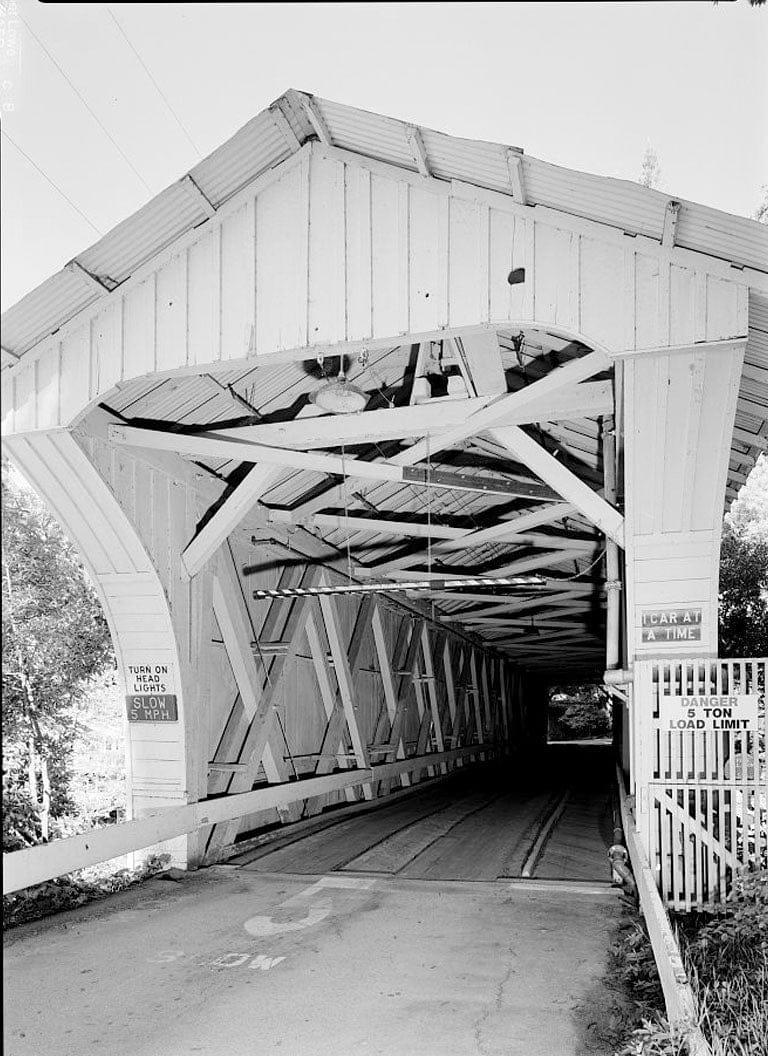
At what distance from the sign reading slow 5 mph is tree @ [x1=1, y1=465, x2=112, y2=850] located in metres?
9.25

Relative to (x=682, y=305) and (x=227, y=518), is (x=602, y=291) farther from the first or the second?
(x=227, y=518)

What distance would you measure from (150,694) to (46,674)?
24.1ft

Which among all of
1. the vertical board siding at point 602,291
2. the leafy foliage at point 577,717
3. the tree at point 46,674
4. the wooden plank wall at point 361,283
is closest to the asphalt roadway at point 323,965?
the wooden plank wall at point 361,283

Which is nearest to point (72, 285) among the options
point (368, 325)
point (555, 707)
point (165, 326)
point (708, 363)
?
Answer: point (165, 326)

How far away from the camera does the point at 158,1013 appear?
4.32m

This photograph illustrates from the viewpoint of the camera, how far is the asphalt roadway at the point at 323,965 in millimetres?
3992

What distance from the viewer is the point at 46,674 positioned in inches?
553

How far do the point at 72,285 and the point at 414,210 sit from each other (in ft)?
7.78

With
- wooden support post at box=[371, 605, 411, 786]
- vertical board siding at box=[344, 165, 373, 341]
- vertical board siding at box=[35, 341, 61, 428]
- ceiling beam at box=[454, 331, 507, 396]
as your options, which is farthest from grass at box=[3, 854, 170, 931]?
wooden support post at box=[371, 605, 411, 786]

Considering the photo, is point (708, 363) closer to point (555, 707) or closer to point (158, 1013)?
point (158, 1013)

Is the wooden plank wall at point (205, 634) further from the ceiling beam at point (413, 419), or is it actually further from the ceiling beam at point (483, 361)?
the ceiling beam at point (483, 361)

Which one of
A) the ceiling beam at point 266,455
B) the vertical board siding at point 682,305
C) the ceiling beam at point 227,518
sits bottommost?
the ceiling beam at point 227,518

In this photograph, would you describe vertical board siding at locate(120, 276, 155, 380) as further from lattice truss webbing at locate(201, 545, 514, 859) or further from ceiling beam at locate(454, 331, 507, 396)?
lattice truss webbing at locate(201, 545, 514, 859)

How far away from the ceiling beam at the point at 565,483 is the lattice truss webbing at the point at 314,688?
126 inches
